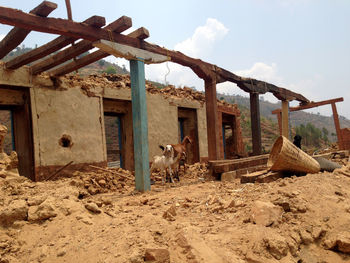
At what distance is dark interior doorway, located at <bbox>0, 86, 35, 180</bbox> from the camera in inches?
270

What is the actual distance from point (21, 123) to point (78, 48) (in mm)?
2723

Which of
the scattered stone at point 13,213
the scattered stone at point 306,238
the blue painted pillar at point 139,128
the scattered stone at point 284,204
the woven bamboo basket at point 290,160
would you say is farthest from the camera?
the blue painted pillar at point 139,128

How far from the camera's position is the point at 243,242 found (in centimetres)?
280

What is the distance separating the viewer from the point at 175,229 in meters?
2.97

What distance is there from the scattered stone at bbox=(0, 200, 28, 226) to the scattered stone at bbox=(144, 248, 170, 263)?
1.34 metres

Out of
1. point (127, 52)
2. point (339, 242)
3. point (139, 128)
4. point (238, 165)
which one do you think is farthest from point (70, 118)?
point (339, 242)

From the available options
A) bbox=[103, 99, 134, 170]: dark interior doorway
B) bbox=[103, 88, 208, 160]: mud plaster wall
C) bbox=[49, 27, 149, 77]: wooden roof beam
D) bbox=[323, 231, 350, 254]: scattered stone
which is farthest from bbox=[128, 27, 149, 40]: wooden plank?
bbox=[323, 231, 350, 254]: scattered stone

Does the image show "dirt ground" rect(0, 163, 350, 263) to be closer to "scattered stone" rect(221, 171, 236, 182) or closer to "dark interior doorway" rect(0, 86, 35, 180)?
"scattered stone" rect(221, 171, 236, 182)

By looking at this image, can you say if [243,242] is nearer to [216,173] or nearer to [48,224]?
[48,224]

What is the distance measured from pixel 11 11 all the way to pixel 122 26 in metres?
1.76

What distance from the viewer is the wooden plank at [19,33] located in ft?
14.3

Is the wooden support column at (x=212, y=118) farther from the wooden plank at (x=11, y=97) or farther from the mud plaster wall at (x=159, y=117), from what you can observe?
the wooden plank at (x=11, y=97)

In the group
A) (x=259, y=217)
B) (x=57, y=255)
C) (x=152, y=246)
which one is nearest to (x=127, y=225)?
(x=152, y=246)

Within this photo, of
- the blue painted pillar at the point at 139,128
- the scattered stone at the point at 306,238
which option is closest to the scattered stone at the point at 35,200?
the blue painted pillar at the point at 139,128
